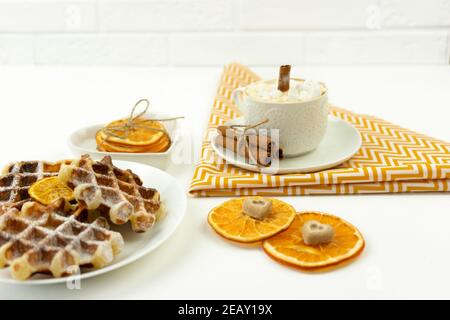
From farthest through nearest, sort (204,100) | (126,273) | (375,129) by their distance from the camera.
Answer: (204,100) → (375,129) → (126,273)

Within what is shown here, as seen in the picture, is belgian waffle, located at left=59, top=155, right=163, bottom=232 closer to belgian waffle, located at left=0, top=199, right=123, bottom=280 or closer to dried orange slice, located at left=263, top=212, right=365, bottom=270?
belgian waffle, located at left=0, top=199, right=123, bottom=280

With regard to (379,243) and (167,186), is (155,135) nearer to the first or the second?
(167,186)

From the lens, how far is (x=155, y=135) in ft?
3.79

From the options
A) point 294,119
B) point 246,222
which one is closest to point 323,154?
point 294,119

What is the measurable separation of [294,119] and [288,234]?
0.30 m

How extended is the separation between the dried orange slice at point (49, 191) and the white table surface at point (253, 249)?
6.7 inches

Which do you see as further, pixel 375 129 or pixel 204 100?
pixel 204 100

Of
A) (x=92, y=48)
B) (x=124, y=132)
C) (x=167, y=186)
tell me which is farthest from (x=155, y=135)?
(x=92, y=48)

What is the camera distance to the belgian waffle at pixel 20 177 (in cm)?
92

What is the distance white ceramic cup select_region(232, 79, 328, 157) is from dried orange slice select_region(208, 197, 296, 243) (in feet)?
0.66

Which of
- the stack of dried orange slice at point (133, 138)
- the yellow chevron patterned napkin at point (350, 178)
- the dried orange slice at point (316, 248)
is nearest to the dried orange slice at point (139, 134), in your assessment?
the stack of dried orange slice at point (133, 138)

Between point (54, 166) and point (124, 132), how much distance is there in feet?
0.64

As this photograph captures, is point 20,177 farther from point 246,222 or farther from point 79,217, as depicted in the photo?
point 246,222

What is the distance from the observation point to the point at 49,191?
0.91 meters
